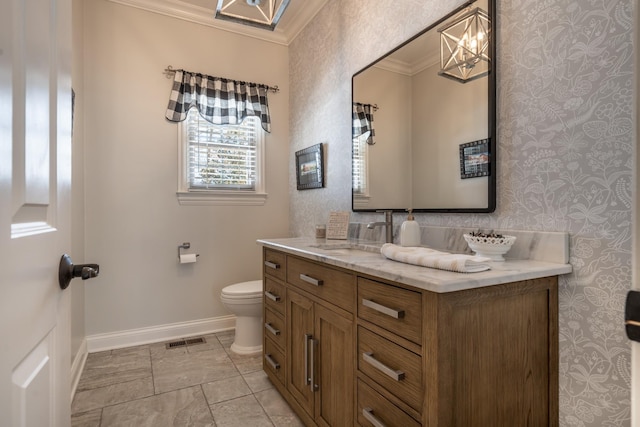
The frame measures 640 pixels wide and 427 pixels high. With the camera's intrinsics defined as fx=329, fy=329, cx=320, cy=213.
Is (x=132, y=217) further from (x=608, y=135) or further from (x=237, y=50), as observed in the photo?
(x=608, y=135)

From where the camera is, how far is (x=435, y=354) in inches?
36.4

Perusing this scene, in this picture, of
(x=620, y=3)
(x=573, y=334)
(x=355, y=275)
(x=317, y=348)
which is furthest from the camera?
(x=317, y=348)

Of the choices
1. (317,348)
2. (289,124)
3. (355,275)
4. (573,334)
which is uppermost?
(289,124)

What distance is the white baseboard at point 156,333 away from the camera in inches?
104

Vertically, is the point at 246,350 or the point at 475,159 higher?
the point at 475,159

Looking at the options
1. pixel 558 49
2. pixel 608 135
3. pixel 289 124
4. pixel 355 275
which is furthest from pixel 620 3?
pixel 289 124

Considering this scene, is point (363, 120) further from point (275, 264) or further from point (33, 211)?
point (33, 211)

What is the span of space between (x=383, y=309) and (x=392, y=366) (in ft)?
0.61

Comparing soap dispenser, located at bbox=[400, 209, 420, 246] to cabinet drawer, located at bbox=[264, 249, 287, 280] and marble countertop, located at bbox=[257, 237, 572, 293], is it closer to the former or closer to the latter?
marble countertop, located at bbox=[257, 237, 572, 293]

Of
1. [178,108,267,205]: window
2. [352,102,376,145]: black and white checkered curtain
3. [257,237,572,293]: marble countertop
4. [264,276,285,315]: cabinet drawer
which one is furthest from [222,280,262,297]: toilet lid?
[352,102,376,145]: black and white checkered curtain

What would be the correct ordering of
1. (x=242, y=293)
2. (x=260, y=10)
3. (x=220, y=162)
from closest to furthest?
(x=260, y=10)
(x=242, y=293)
(x=220, y=162)

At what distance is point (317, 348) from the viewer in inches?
61.1

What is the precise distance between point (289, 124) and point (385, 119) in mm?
1542

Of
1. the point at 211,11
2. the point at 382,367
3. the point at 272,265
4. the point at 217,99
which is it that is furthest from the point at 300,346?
the point at 211,11
